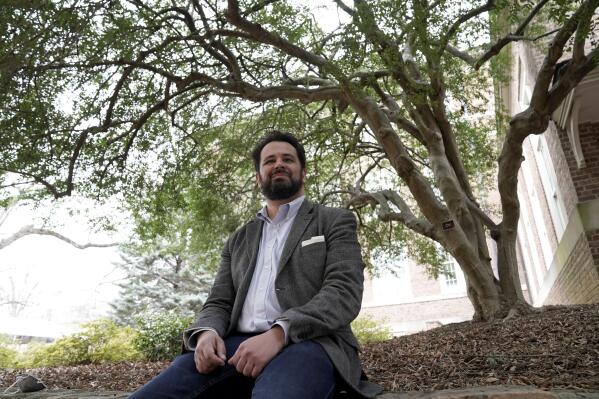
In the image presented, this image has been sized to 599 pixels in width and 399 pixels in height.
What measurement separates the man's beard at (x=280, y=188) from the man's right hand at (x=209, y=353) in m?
0.86

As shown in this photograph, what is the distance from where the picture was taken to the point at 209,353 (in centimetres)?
206

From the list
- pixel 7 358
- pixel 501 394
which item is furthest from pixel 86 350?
pixel 501 394

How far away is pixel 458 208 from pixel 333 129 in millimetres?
3043

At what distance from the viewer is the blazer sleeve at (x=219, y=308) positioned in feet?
7.56

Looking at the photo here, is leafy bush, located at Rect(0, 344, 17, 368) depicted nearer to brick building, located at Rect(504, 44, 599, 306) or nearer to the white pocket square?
the white pocket square

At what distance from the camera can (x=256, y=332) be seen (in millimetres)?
2291

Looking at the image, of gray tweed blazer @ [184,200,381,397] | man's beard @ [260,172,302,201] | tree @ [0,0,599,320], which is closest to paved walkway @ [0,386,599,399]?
gray tweed blazer @ [184,200,381,397]

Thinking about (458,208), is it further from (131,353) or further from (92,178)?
(131,353)

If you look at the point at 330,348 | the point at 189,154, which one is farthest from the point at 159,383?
the point at 189,154

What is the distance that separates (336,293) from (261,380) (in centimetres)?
52

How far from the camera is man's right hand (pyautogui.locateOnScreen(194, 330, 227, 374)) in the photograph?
80.7 inches

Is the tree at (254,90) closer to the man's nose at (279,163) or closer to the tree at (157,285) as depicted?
the man's nose at (279,163)

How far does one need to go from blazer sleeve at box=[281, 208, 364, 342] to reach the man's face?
0.33 metres

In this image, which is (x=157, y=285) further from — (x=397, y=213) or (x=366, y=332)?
(x=397, y=213)
